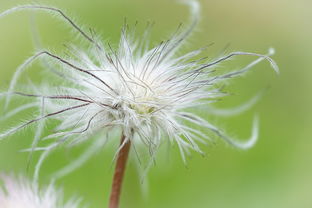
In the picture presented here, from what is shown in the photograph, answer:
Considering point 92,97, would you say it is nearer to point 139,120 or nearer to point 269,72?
point 139,120

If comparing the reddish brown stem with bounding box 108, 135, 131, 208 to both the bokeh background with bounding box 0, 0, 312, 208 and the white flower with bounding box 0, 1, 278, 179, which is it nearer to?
the white flower with bounding box 0, 1, 278, 179

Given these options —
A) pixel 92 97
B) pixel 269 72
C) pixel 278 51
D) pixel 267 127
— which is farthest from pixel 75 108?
pixel 278 51

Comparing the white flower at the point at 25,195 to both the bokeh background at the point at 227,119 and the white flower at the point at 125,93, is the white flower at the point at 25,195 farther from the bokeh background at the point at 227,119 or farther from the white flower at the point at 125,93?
the bokeh background at the point at 227,119

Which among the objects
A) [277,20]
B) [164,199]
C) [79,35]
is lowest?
[164,199]

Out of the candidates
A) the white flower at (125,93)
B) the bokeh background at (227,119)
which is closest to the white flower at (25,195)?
the white flower at (125,93)

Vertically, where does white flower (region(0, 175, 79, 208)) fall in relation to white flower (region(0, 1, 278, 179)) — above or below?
below

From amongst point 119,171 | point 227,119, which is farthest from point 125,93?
point 227,119

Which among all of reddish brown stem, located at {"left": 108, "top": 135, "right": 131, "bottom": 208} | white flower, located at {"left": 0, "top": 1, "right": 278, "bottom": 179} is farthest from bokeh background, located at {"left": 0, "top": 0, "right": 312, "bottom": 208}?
reddish brown stem, located at {"left": 108, "top": 135, "right": 131, "bottom": 208}
